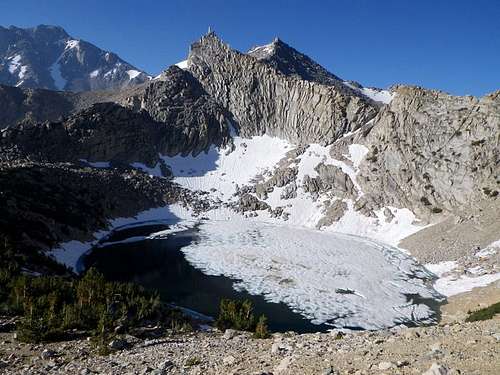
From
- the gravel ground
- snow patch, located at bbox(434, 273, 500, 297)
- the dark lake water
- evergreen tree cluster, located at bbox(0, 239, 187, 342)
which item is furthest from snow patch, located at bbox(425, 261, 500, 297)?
the gravel ground

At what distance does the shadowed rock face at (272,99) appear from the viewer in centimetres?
12194

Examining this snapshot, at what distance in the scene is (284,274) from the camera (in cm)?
5366

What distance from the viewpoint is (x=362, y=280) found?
52656mm

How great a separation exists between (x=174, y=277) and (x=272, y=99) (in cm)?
9970

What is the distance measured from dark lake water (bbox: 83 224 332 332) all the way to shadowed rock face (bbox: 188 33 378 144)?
65.1m

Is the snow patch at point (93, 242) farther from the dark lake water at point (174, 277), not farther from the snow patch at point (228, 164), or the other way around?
the snow patch at point (228, 164)

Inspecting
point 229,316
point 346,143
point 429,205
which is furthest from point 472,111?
point 229,316

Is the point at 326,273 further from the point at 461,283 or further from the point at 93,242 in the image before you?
the point at 93,242

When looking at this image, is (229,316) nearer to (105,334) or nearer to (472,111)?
(105,334)

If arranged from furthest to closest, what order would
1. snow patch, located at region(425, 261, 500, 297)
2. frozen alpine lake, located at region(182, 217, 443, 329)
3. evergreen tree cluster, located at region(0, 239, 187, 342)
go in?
snow patch, located at region(425, 261, 500, 297)
frozen alpine lake, located at region(182, 217, 443, 329)
evergreen tree cluster, located at region(0, 239, 187, 342)

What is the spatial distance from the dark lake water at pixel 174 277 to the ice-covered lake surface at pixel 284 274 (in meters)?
0.10

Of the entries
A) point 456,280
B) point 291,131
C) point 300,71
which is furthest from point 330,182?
point 300,71

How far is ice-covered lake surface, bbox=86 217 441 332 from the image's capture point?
41.5 metres

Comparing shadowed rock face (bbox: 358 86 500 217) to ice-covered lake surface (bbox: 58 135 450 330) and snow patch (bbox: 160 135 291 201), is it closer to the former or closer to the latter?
ice-covered lake surface (bbox: 58 135 450 330)
